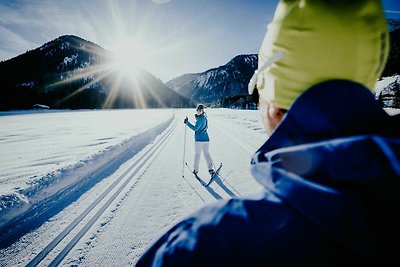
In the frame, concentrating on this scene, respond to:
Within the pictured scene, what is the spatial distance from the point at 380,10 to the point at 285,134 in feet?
1.85

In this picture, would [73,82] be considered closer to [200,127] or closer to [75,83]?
[75,83]

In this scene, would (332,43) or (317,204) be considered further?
(332,43)

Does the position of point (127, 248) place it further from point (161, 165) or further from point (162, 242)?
point (161, 165)

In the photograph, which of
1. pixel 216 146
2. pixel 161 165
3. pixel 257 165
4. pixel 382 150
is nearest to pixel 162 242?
pixel 257 165

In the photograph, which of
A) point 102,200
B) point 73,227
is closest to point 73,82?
point 102,200

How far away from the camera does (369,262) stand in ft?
1.79

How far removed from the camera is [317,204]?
0.60m

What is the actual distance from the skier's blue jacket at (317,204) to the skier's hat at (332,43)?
0.30 ft

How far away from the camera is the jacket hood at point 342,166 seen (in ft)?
1.76

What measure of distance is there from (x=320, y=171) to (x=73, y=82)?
161130 mm

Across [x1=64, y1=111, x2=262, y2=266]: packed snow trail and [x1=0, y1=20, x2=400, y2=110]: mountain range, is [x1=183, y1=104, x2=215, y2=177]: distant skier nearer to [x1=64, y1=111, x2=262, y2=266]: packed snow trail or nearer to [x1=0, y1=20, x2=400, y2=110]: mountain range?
[x1=64, y1=111, x2=262, y2=266]: packed snow trail

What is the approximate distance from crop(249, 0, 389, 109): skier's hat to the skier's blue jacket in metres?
0.09

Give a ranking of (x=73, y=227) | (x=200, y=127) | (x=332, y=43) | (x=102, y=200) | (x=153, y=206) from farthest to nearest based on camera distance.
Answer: (x=200, y=127) < (x=102, y=200) < (x=153, y=206) < (x=73, y=227) < (x=332, y=43)

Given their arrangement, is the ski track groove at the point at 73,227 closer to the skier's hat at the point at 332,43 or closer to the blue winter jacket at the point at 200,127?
the blue winter jacket at the point at 200,127
